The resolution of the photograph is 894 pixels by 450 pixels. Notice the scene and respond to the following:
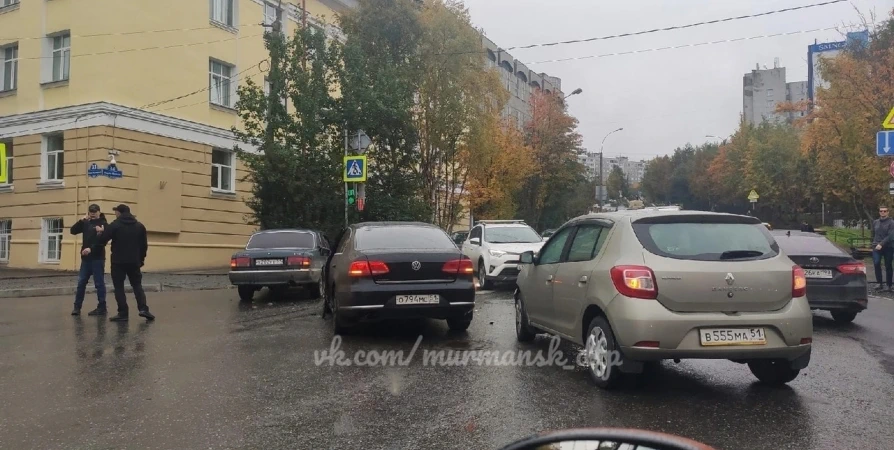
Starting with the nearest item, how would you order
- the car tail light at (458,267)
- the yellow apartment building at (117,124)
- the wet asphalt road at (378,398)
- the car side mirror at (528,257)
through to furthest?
1. the wet asphalt road at (378,398)
2. the car side mirror at (528,257)
3. the car tail light at (458,267)
4. the yellow apartment building at (117,124)

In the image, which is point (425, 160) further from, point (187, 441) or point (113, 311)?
point (187, 441)

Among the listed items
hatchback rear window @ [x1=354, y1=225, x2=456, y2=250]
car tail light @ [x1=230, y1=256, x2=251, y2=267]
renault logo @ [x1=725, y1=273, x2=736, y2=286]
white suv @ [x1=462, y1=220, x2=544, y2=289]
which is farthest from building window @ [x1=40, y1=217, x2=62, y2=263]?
renault logo @ [x1=725, y1=273, x2=736, y2=286]

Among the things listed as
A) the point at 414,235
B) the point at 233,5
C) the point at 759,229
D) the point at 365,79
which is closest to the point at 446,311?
the point at 414,235

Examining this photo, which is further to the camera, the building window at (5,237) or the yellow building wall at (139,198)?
the building window at (5,237)

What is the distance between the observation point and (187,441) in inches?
181

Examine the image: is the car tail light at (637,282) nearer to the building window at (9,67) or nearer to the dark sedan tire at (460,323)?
the dark sedan tire at (460,323)

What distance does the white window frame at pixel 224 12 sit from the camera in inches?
967

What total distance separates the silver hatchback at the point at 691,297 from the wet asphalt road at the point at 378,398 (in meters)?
0.36

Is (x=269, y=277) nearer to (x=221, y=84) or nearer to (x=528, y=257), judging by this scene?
(x=528, y=257)

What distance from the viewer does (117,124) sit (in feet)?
68.6

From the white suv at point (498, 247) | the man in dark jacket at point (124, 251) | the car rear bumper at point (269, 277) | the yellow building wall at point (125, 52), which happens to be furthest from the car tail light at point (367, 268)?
the yellow building wall at point (125, 52)

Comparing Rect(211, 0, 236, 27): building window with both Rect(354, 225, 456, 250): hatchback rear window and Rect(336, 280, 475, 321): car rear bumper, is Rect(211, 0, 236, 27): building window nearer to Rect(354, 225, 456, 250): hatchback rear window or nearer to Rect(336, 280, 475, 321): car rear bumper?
Rect(354, 225, 456, 250): hatchback rear window

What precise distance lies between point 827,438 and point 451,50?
70.4 ft

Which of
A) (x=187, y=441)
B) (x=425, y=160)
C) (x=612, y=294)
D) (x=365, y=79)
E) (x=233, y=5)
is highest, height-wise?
(x=233, y=5)
